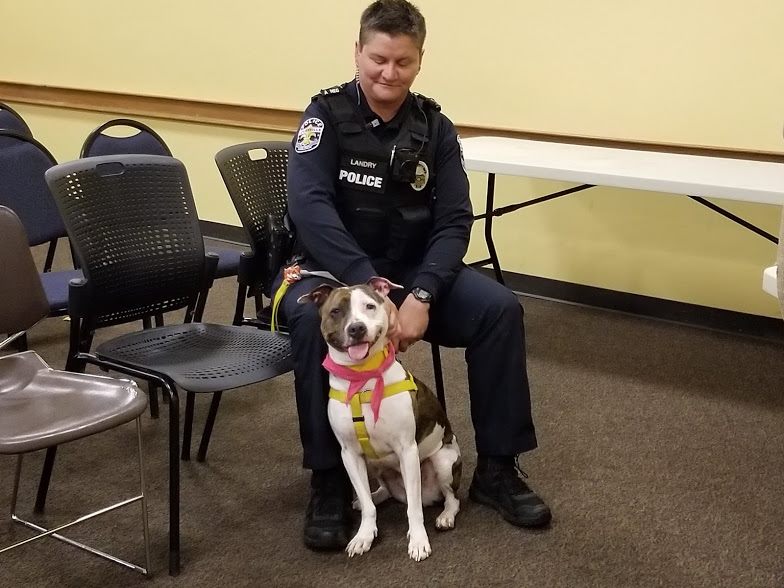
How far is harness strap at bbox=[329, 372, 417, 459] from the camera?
193cm

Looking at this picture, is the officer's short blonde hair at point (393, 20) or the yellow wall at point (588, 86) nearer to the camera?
the officer's short blonde hair at point (393, 20)

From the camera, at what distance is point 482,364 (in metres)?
2.13

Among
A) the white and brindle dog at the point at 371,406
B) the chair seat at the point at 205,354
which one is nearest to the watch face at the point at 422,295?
the white and brindle dog at the point at 371,406

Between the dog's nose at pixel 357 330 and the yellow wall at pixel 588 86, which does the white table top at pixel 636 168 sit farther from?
the dog's nose at pixel 357 330

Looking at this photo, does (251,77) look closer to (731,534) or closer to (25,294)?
(25,294)

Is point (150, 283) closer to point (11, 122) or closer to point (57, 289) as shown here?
point (57, 289)

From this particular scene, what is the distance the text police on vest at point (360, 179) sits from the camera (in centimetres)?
219

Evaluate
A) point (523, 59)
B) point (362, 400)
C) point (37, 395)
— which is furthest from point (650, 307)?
point (37, 395)

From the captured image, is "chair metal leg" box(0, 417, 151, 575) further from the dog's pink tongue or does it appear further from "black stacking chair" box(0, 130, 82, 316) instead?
"black stacking chair" box(0, 130, 82, 316)

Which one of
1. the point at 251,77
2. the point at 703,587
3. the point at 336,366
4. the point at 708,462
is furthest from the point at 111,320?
the point at 251,77

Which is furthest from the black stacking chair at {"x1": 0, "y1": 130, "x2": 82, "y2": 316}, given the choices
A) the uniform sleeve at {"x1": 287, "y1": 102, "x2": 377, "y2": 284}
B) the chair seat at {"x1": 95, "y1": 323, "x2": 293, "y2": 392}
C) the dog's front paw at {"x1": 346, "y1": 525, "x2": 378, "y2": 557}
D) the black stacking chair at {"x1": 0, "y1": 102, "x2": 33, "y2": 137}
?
the dog's front paw at {"x1": 346, "y1": 525, "x2": 378, "y2": 557}

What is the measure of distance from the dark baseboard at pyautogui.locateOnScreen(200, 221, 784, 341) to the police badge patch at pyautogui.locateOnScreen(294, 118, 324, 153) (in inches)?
63.7

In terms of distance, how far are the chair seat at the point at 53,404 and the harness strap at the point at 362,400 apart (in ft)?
1.43

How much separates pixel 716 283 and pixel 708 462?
4.51 feet
